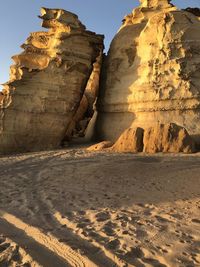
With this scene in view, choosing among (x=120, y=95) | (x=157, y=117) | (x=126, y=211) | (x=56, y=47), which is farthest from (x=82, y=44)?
(x=126, y=211)

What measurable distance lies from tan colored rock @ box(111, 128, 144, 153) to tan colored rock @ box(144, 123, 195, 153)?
200 mm

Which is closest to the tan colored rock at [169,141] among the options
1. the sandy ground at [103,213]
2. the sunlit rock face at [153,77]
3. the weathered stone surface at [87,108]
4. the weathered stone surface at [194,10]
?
the sandy ground at [103,213]

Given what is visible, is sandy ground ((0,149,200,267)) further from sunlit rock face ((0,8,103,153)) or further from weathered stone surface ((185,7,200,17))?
weathered stone surface ((185,7,200,17))

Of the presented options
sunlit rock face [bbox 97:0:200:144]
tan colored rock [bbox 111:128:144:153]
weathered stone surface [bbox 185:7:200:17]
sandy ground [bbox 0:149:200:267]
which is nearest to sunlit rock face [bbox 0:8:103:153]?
sunlit rock face [bbox 97:0:200:144]

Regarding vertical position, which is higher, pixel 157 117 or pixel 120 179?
pixel 157 117

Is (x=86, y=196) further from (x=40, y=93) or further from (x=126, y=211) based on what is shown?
(x=40, y=93)

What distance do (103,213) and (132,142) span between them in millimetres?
4484

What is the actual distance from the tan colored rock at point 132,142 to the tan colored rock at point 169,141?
20 cm

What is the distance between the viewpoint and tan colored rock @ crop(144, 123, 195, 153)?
327 inches

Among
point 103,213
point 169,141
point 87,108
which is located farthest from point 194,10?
point 103,213

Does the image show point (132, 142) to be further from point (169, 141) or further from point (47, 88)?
point (47, 88)

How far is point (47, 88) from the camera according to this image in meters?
11.0

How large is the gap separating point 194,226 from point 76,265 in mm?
1468

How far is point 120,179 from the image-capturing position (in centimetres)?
611
